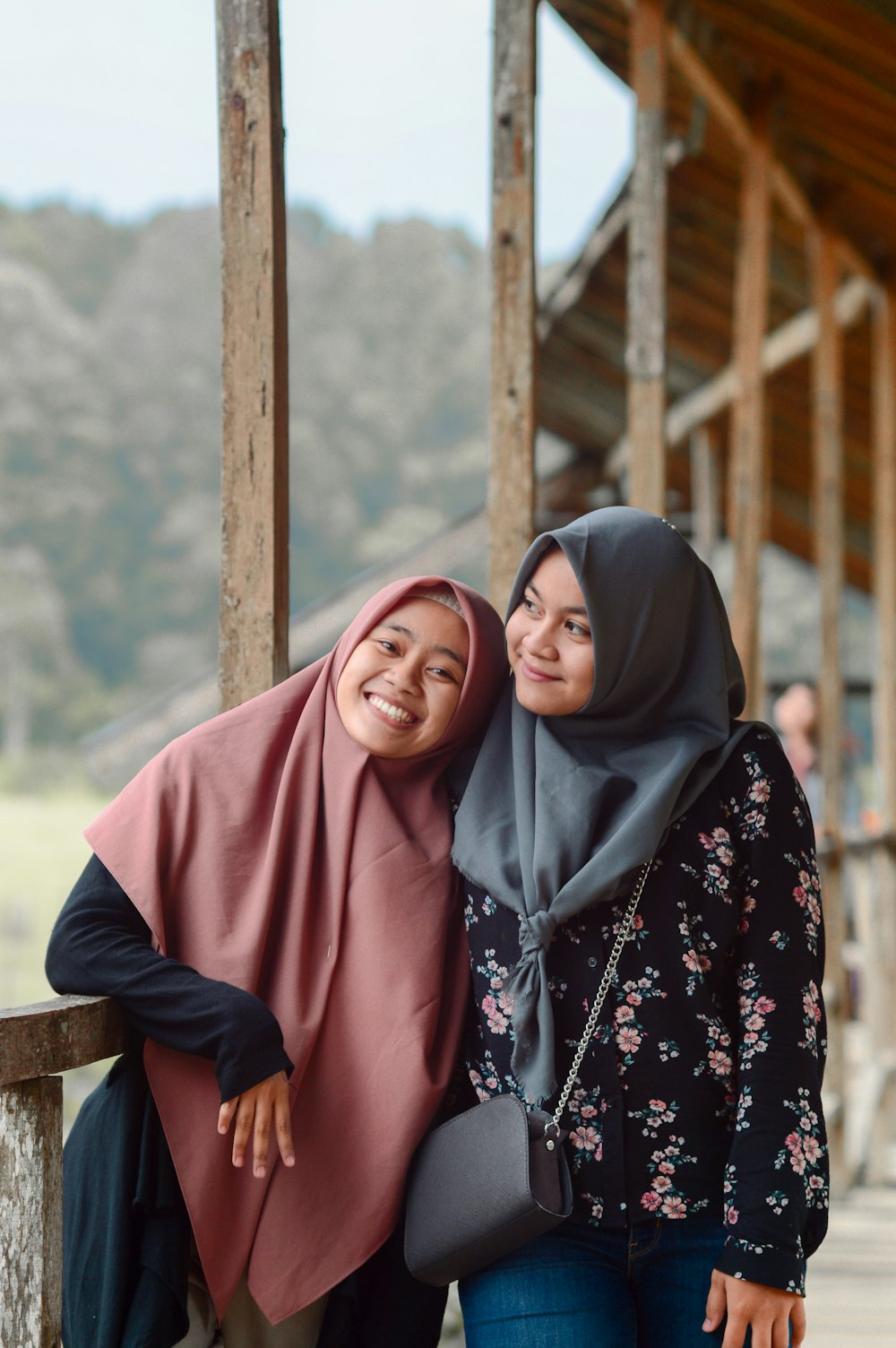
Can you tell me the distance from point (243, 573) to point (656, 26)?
225cm

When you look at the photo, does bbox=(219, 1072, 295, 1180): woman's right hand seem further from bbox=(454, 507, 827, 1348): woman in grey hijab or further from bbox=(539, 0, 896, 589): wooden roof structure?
bbox=(539, 0, 896, 589): wooden roof structure

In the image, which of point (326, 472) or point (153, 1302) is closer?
point (153, 1302)

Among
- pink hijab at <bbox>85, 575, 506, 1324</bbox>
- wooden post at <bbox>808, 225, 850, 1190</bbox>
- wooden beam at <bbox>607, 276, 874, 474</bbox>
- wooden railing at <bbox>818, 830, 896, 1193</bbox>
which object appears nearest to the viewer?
pink hijab at <bbox>85, 575, 506, 1324</bbox>

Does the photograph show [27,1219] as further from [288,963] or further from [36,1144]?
[288,963]

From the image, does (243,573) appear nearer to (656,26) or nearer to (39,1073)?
(39,1073)

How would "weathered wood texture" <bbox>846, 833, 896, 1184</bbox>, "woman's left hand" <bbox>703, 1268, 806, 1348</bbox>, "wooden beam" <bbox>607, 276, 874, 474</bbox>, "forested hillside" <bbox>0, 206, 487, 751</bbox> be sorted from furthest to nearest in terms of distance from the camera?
"forested hillside" <bbox>0, 206, 487, 751</bbox>, "wooden beam" <bbox>607, 276, 874, 474</bbox>, "weathered wood texture" <bbox>846, 833, 896, 1184</bbox>, "woman's left hand" <bbox>703, 1268, 806, 1348</bbox>

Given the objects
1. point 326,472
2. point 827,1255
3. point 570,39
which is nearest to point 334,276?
point 326,472

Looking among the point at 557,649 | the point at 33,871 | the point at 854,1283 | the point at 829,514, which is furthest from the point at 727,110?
the point at 33,871

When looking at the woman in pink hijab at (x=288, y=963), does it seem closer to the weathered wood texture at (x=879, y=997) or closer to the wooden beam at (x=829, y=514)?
the wooden beam at (x=829, y=514)

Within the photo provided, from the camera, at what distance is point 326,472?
35.7 m

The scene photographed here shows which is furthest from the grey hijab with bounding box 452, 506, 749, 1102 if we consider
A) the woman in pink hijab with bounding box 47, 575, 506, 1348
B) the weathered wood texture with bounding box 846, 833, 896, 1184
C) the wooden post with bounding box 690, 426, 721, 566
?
the wooden post with bounding box 690, 426, 721, 566

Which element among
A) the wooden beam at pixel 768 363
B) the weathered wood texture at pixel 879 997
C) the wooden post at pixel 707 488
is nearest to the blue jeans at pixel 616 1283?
the wooden beam at pixel 768 363

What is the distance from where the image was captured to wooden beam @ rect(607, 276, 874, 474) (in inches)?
236

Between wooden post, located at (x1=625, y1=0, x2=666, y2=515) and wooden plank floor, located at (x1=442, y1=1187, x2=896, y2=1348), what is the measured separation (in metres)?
1.96
